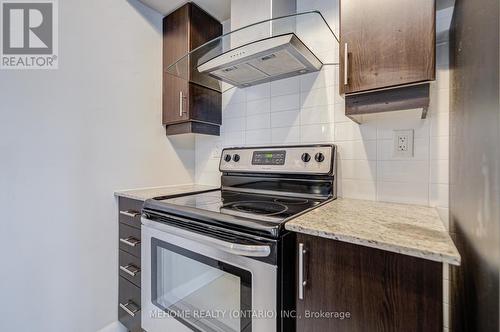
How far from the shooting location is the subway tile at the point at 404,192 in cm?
107

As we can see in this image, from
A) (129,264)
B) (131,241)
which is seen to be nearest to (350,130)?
(131,241)

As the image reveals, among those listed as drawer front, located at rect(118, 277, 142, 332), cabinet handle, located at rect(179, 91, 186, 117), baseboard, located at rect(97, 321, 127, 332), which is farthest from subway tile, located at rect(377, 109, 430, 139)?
baseboard, located at rect(97, 321, 127, 332)

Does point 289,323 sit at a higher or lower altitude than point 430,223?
lower

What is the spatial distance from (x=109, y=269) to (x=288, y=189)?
1.25m

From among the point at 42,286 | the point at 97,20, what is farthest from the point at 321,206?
the point at 97,20

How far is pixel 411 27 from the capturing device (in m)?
0.85

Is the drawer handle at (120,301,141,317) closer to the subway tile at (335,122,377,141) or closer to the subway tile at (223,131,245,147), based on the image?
the subway tile at (223,131,245,147)

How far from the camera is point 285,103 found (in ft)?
4.90

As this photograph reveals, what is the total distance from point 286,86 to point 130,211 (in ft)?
4.11

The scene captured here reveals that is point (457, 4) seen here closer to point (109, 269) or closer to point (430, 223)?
→ point (430, 223)

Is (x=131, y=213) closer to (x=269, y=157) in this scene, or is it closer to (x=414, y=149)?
(x=269, y=157)

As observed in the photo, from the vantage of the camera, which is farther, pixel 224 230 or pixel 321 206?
pixel 321 206

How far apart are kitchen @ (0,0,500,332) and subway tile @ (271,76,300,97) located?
0.01 m
